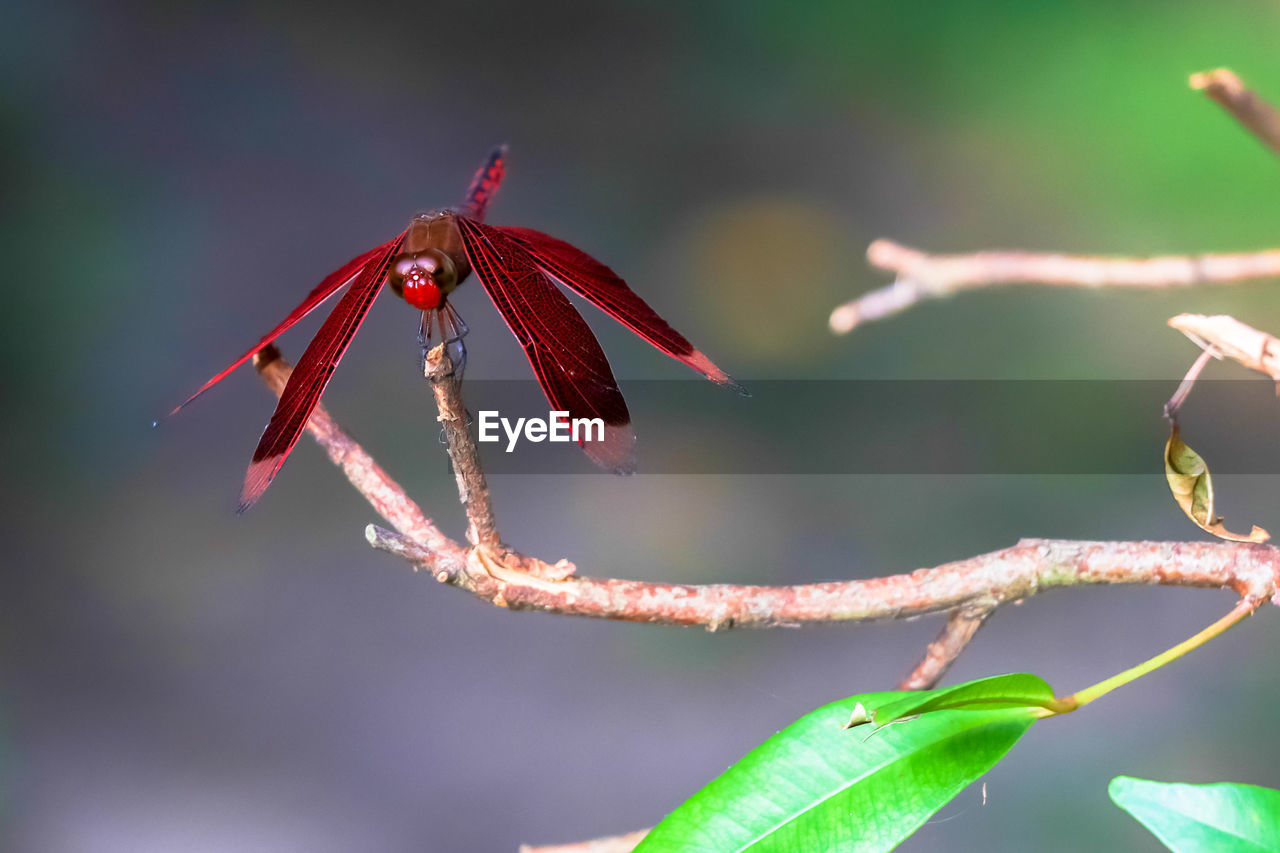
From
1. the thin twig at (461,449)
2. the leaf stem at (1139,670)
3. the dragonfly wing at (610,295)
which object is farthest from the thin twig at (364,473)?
the leaf stem at (1139,670)

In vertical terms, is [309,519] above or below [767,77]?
below

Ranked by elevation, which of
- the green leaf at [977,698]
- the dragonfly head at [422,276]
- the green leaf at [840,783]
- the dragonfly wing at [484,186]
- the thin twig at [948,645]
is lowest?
the green leaf at [840,783]

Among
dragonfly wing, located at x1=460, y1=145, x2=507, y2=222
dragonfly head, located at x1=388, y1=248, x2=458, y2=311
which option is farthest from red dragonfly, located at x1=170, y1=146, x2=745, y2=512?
dragonfly wing, located at x1=460, y1=145, x2=507, y2=222

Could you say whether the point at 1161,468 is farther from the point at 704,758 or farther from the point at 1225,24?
the point at 704,758

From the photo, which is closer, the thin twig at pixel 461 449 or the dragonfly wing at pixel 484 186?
the thin twig at pixel 461 449

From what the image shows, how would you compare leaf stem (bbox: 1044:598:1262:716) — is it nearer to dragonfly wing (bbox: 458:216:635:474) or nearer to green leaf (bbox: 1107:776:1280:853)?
green leaf (bbox: 1107:776:1280:853)

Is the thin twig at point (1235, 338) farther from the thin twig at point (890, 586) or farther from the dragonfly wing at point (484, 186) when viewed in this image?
the dragonfly wing at point (484, 186)

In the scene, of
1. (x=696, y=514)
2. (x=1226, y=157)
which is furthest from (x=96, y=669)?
(x=1226, y=157)
